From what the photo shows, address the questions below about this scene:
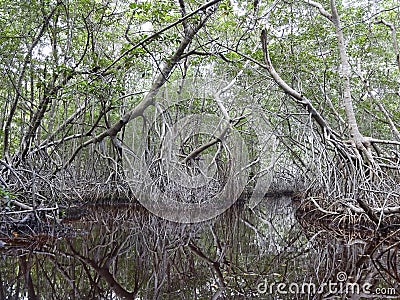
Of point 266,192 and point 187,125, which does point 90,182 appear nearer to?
point 187,125

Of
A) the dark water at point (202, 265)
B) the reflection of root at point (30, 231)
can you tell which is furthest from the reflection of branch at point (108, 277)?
the reflection of root at point (30, 231)

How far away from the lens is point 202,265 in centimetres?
339

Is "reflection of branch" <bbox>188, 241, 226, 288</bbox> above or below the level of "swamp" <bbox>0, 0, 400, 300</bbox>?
below

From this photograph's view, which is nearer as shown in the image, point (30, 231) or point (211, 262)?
point (211, 262)

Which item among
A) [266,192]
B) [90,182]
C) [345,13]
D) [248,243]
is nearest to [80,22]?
[90,182]

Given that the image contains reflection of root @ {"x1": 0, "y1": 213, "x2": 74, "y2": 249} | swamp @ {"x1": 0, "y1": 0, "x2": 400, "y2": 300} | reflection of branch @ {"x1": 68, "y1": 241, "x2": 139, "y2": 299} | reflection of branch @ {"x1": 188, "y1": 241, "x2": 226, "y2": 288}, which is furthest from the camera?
reflection of root @ {"x1": 0, "y1": 213, "x2": 74, "y2": 249}

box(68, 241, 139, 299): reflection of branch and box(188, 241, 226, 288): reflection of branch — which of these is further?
box(188, 241, 226, 288): reflection of branch

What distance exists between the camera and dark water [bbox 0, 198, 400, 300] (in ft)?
8.59

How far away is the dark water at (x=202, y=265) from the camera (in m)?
2.62

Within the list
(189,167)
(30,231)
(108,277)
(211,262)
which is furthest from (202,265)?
(189,167)

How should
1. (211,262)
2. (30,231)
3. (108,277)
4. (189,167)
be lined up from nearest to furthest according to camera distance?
(108,277) → (211,262) → (30,231) → (189,167)

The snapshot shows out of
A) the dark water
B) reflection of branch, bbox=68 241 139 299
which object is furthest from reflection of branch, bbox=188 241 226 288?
reflection of branch, bbox=68 241 139 299

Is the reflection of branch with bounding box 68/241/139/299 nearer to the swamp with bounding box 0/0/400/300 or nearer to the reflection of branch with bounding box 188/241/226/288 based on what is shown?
the swamp with bounding box 0/0/400/300

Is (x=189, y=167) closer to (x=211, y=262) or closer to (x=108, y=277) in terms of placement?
(x=211, y=262)
